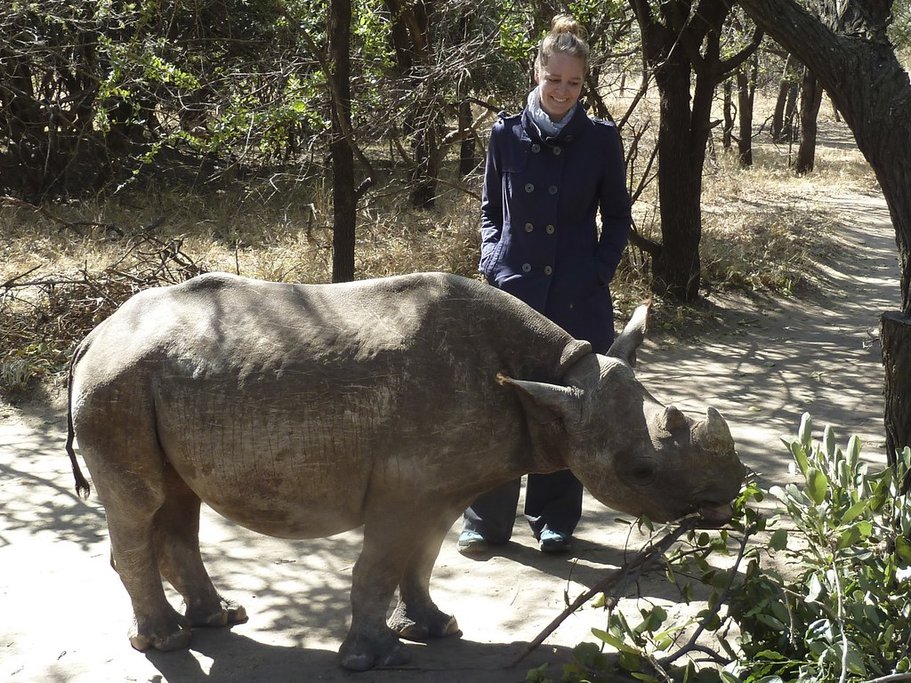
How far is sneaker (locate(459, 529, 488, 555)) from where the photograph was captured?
515 cm

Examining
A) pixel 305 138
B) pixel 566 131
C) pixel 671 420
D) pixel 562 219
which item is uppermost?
pixel 305 138

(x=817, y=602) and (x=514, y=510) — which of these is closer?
(x=817, y=602)

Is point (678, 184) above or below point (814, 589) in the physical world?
above

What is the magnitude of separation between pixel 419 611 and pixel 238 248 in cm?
779

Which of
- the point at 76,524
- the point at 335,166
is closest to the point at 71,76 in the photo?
the point at 335,166

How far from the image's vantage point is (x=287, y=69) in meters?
9.34

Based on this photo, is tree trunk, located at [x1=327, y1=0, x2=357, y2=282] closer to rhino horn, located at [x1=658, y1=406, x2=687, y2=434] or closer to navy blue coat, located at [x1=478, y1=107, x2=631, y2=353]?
navy blue coat, located at [x1=478, y1=107, x2=631, y2=353]

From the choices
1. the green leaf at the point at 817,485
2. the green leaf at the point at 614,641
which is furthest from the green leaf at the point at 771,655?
the green leaf at the point at 817,485

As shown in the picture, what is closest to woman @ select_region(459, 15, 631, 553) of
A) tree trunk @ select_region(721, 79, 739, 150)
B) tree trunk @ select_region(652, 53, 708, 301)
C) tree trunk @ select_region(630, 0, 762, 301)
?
tree trunk @ select_region(630, 0, 762, 301)

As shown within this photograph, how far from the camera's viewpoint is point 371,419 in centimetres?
363

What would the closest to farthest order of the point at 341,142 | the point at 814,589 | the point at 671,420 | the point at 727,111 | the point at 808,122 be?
1. the point at 814,589
2. the point at 671,420
3. the point at 341,142
4. the point at 727,111
5. the point at 808,122

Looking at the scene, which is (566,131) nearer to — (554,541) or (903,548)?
(554,541)

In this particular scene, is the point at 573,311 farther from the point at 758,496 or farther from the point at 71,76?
the point at 71,76

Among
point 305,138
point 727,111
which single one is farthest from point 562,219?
point 727,111
